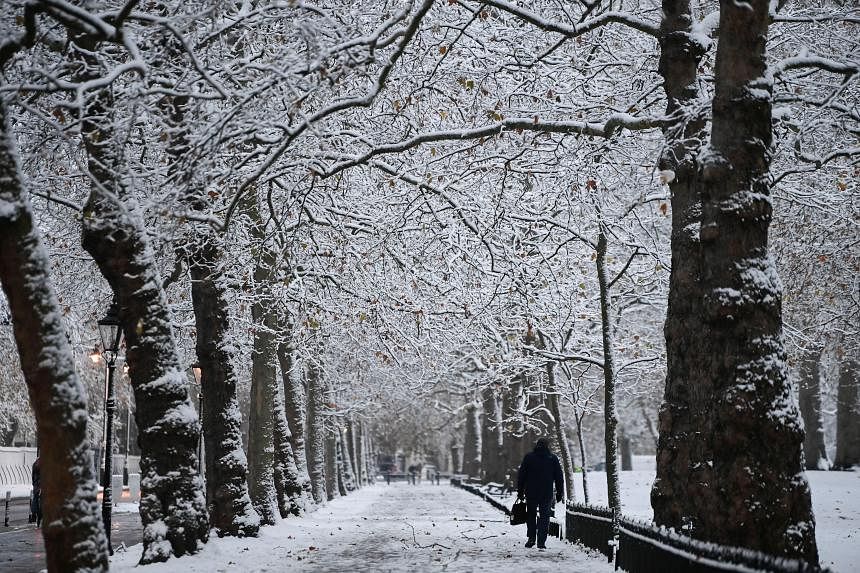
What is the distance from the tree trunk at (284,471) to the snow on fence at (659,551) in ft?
27.6

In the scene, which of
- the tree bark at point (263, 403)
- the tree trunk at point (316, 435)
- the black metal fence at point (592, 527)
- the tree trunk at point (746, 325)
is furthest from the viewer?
the tree trunk at point (316, 435)

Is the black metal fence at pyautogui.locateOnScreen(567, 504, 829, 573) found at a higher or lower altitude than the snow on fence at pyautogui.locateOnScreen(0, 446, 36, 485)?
higher

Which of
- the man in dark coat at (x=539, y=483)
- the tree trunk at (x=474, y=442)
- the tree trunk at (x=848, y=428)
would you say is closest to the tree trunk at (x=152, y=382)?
the man in dark coat at (x=539, y=483)

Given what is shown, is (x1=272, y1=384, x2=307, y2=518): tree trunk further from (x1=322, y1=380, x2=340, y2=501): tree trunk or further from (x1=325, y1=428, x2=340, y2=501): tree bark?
(x1=322, y1=380, x2=340, y2=501): tree trunk

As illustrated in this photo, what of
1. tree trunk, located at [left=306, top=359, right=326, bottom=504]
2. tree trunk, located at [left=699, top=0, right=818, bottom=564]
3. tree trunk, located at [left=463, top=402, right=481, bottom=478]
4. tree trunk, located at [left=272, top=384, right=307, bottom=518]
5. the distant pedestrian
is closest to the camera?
tree trunk, located at [left=699, top=0, right=818, bottom=564]

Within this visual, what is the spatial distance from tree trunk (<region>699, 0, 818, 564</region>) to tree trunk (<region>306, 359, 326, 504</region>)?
21.5 m

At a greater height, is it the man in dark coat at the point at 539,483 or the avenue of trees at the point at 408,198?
the avenue of trees at the point at 408,198

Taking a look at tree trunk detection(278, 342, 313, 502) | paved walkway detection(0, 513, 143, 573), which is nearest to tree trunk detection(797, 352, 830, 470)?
tree trunk detection(278, 342, 313, 502)

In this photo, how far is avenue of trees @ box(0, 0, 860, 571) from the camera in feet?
28.2

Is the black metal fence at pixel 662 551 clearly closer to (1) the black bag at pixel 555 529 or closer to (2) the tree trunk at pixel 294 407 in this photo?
(1) the black bag at pixel 555 529

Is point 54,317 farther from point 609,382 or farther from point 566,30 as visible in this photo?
point 609,382

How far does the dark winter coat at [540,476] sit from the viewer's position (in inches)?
610

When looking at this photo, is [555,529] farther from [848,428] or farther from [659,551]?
[848,428]

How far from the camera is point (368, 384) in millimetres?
44844
